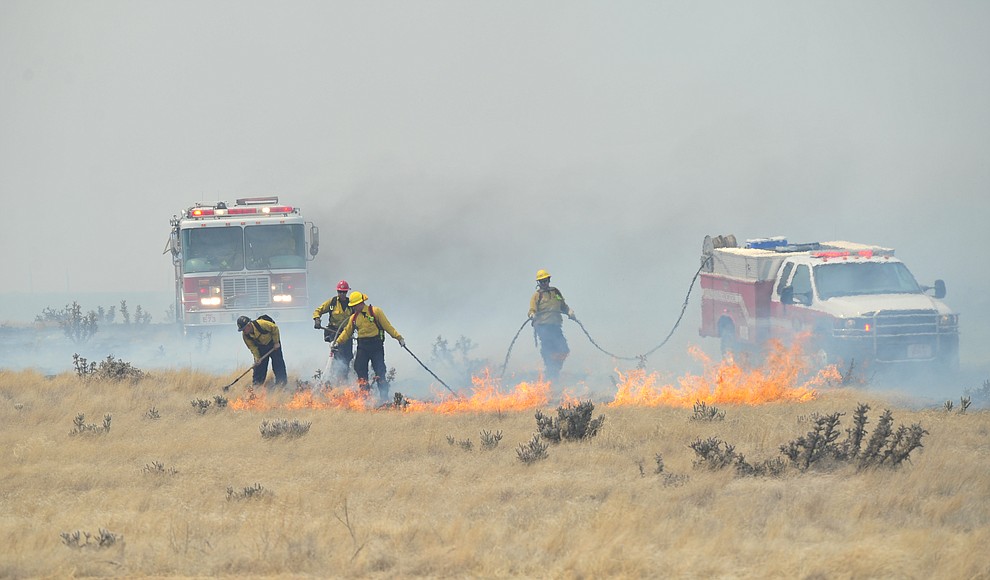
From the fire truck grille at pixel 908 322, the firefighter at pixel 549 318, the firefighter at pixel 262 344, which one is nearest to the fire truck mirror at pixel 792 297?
the fire truck grille at pixel 908 322

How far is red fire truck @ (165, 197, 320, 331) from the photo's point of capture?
25391 mm

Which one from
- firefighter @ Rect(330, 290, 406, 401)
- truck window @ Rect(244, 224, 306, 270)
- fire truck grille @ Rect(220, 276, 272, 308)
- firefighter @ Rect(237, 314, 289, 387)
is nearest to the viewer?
firefighter @ Rect(330, 290, 406, 401)

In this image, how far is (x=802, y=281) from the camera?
64.1 ft

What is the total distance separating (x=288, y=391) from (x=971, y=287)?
3164cm

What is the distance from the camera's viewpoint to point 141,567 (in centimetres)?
862

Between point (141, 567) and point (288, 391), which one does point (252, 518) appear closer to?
point (141, 567)

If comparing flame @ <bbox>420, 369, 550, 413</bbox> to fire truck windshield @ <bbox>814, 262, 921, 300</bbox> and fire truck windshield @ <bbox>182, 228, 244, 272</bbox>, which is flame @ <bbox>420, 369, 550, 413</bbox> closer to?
fire truck windshield @ <bbox>814, 262, 921, 300</bbox>

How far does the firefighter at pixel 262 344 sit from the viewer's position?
17750 mm

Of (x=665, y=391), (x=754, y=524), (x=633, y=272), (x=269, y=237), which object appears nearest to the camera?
(x=754, y=524)

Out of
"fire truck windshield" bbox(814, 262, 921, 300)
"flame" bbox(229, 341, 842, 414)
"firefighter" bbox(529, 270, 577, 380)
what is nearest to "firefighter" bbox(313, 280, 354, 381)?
"flame" bbox(229, 341, 842, 414)

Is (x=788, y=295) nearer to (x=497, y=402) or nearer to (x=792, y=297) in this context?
(x=792, y=297)

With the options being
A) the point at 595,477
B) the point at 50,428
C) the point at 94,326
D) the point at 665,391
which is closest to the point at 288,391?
the point at 50,428

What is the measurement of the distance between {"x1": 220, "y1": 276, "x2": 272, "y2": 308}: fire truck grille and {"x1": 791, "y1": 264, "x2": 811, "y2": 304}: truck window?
36.3ft

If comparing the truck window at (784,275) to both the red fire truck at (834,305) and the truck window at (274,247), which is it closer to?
the red fire truck at (834,305)
